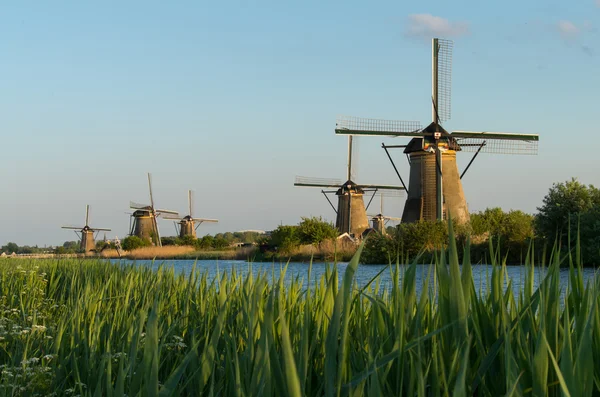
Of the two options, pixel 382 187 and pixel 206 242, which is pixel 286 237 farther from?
pixel 206 242

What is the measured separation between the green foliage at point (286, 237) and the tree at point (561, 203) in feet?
49.8

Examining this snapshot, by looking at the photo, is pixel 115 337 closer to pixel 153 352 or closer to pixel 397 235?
pixel 153 352

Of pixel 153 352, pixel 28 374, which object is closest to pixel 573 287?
pixel 153 352

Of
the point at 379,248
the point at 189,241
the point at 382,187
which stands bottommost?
the point at 379,248

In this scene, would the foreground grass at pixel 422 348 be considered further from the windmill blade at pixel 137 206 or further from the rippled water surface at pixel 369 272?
the windmill blade at pixel 137 206

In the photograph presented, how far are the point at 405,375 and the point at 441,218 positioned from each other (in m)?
27.5

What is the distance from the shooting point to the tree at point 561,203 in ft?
83.3

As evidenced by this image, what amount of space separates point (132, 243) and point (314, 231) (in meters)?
23.3

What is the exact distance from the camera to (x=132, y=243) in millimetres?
56219

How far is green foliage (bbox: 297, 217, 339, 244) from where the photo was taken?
3797 centimetres

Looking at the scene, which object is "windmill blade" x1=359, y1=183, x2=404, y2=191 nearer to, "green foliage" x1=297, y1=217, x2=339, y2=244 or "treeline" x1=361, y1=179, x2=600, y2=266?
"green foliage" x1=297, y1=217, x2=339, y2=244

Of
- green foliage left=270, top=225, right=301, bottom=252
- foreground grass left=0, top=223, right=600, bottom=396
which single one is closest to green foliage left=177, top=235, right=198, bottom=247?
green foliage left=270, top=225, right=301, bottom=252

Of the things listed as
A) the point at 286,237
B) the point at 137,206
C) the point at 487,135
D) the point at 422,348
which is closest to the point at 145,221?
the point at 137,206

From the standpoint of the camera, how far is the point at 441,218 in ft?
96.6
